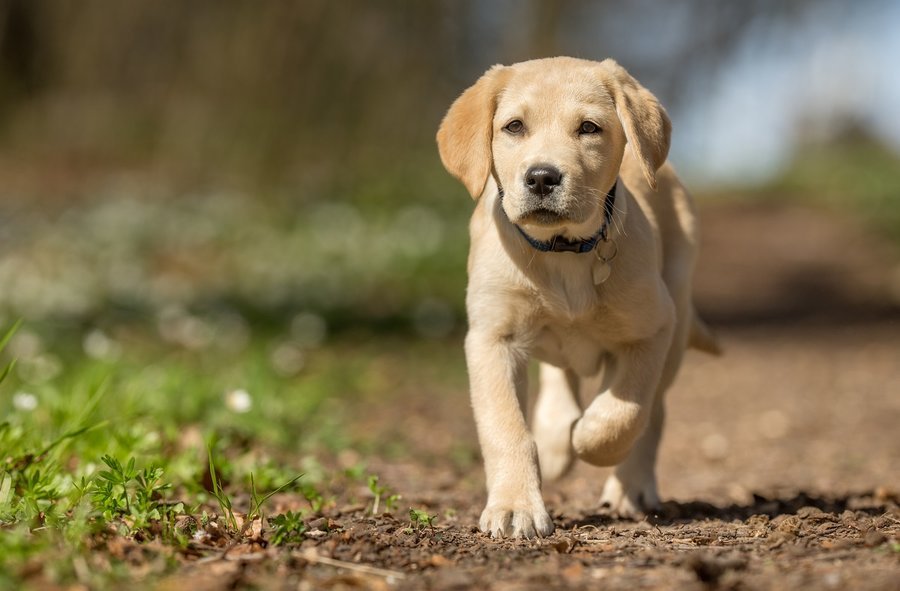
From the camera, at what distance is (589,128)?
354 cm

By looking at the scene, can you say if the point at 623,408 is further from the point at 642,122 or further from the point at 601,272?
the point at 642,122

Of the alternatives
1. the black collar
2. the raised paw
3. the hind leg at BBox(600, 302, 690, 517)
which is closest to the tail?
the hind leg at BBox(600, 302, 690, 517)

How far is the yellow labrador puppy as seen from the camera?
3.39m

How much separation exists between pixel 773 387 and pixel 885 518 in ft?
15.1

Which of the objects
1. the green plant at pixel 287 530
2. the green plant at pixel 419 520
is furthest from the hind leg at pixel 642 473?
the green plant at pixel 287 530

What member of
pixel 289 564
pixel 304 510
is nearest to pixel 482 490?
pixel 304 510

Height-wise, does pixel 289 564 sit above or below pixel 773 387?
above

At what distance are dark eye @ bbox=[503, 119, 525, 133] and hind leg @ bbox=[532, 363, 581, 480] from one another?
0.99 m

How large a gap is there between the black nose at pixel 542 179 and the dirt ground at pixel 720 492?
1.01m

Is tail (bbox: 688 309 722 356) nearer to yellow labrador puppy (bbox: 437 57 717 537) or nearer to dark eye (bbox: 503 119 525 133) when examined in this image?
yellow labrador puppy (bbox: 437 57 717 537)

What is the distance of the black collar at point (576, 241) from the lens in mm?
3568

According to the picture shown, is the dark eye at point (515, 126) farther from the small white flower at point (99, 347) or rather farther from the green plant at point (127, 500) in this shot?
the small white flower at point (99, 347)

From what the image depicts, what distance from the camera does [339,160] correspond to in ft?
48.8

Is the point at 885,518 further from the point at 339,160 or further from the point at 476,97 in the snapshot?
the point at 339,160
